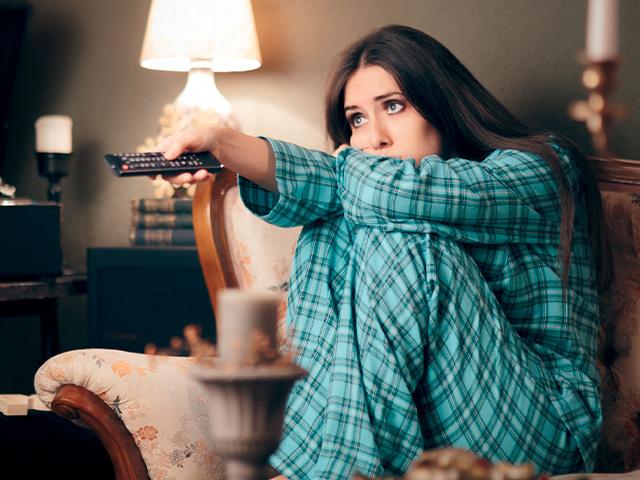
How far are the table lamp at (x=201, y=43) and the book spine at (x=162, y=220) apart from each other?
0.70 feet

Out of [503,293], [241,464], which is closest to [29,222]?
[503,293]

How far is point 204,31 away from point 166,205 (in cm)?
44

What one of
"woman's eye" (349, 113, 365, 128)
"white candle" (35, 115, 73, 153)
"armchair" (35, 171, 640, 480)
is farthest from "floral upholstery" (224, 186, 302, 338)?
"white candle" (35, 115, 73, 153)

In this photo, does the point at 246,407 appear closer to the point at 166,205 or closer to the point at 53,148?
the point at 166,205

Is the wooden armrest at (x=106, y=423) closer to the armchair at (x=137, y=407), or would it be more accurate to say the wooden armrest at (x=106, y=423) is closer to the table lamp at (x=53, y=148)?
the armchair at (x=137, y=407)

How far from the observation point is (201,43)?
2.10 meters

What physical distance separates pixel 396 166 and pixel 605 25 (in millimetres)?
685

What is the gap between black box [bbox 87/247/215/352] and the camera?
208 centimetres

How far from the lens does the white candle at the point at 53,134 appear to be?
2.46m

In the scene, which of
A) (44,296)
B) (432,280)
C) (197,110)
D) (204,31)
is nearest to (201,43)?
(204,31)

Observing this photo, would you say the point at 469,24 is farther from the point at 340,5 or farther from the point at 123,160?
the point at 123,160

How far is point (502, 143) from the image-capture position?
1428 mm

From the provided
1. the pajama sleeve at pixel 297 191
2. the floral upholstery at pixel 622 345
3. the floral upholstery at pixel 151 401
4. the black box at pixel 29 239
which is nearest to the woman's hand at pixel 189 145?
the pajama sleeve at pixel 297 191

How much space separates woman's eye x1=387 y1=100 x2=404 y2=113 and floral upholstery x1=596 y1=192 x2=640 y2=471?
0.42 meters
